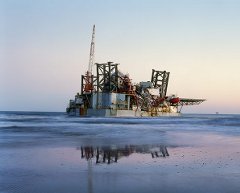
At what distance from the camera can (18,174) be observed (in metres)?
11.0

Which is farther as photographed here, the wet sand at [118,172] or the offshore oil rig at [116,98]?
the offshore oil rig at [116,98]

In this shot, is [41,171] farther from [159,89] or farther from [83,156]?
[159,89]

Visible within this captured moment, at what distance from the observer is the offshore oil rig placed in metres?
95.1

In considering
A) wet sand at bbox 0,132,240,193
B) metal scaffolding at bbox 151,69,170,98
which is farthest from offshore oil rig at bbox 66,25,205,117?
wet sand at bbox 0,132,240,193

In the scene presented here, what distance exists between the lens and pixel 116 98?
312ft

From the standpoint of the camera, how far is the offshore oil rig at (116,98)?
95.1m

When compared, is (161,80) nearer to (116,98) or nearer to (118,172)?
(116,98)

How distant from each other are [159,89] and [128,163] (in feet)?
353

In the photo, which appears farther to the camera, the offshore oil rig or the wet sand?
the offshore oil rig

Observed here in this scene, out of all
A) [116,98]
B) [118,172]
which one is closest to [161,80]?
[116,98]

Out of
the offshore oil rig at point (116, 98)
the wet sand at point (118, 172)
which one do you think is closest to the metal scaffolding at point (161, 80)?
the offshore oil rig at point (116, 98)

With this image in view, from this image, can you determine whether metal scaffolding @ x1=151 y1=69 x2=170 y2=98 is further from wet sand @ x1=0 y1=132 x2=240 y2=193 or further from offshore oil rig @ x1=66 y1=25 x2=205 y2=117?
wet sand @ x1=0 y1=132 x2=240 y2=193

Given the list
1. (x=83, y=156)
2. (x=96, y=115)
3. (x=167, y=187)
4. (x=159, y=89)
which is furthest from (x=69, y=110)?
(x=167, y=187)

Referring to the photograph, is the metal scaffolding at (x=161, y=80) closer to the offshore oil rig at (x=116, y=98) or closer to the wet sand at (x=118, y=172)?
the offshore oil rig at (x=116, y=98)
